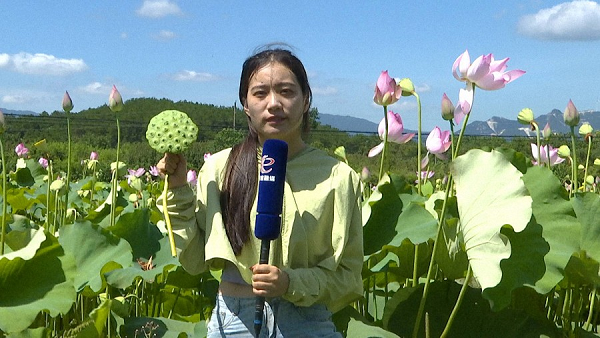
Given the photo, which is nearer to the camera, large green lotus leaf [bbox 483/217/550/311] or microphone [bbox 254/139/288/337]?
microphone [bbox 254/139/288/337]

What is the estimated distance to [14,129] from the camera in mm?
14531

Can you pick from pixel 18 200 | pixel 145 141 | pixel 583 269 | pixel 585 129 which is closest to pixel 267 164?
pixel 583 269

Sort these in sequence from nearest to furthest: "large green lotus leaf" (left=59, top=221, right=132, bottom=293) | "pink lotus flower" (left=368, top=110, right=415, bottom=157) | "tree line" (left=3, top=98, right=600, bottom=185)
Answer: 1. "large green lotus leaf" (left=59, top=221, right=132, bottom=293)
2. "pink lotus flower" (left=368, top=110, right=415, bottom=157)
3. "tree line" (left=3, top=98, right=600, bottom=185)

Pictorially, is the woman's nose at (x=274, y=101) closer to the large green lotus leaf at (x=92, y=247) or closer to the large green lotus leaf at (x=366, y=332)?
the large green lotus leaf at (x=366, y=332)

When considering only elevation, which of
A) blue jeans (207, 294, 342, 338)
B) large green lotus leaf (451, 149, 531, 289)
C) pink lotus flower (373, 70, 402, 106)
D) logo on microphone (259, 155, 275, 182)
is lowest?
blue jeans (207, 294, 342, 338)

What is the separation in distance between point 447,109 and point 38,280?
96cm

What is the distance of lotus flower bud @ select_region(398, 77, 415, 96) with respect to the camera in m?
1.89

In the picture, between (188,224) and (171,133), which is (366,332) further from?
(171,133)

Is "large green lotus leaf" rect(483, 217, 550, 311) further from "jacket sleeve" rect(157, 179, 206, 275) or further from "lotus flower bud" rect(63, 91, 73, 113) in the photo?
"lotus flower bud" rect(63, 91, 73, 113)

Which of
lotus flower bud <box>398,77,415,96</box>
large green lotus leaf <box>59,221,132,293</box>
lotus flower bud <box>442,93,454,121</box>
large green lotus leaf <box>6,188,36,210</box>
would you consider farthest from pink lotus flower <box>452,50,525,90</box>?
large green lotus leaf <box>6,188,36,210</box>

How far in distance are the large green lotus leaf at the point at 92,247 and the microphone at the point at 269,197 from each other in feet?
2.39

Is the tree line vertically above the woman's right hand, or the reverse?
the woman's right hand

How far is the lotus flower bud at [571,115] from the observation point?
6.98 ft

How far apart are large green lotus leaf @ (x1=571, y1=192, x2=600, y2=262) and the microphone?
91 cm
